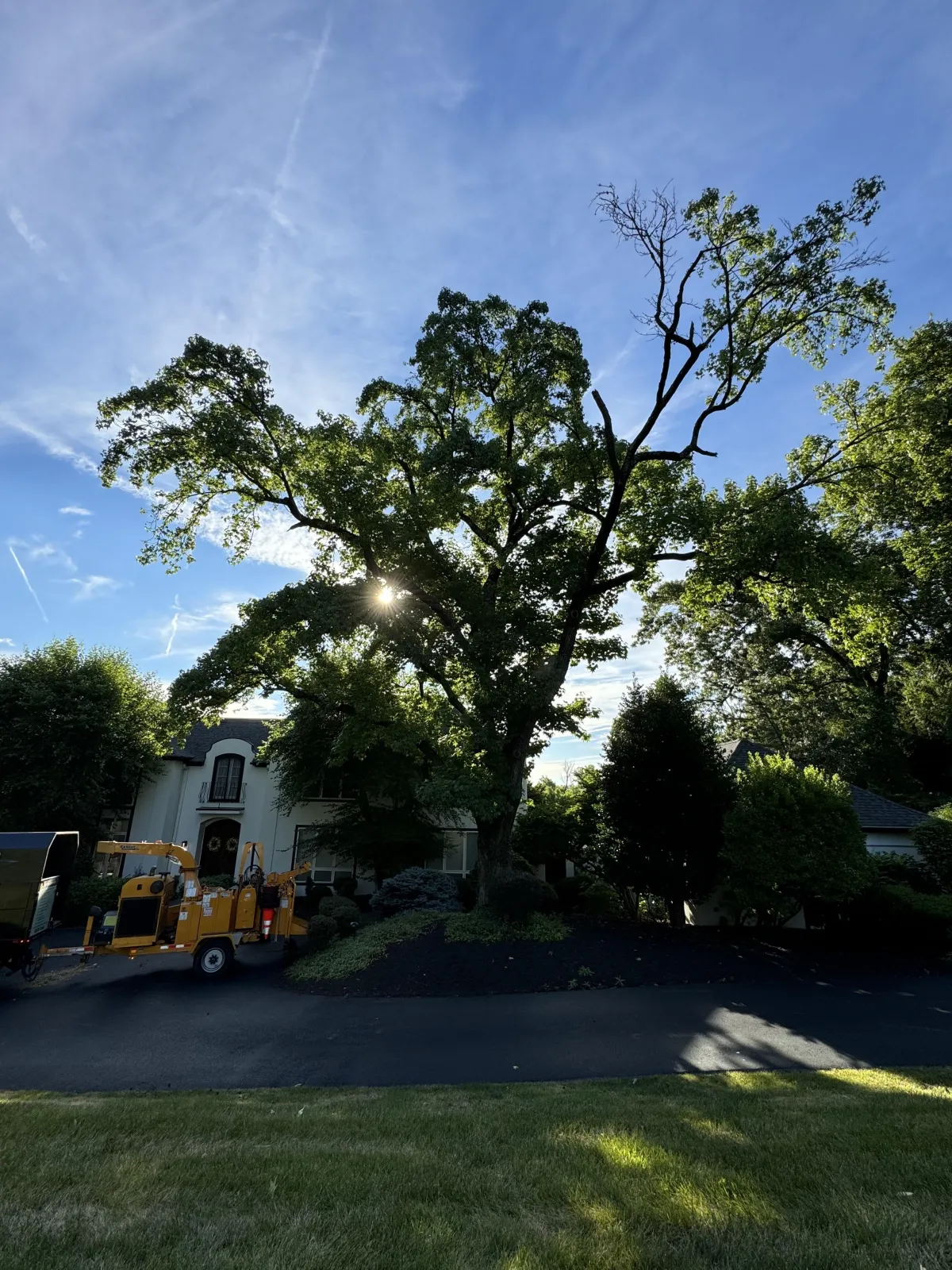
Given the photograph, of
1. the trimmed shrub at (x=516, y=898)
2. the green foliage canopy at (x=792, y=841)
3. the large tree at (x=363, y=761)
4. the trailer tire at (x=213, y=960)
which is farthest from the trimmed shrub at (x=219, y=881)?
the green foliage canopy at (x=792, y=841)

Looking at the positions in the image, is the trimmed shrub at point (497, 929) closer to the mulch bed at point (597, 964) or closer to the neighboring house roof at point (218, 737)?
the mulch bed at point (597, 964)

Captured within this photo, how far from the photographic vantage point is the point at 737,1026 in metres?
9.09

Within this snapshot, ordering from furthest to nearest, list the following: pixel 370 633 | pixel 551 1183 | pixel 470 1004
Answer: pixel 370 633, pixel 470 1004, pixel 551 1183

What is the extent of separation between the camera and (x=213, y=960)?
13047 millimetres

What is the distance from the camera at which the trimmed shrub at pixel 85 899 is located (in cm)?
1928

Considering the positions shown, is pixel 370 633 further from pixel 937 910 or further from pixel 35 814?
pixel 937 910

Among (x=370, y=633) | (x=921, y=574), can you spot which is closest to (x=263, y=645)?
(x=370, y=633)

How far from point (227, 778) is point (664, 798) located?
18.8 meters

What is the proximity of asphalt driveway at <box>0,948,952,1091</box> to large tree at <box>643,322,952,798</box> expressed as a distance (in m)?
8.77

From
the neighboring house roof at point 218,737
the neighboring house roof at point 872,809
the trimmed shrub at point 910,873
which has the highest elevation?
the neighboring house roof at point 218,737

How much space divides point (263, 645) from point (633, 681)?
402 inches

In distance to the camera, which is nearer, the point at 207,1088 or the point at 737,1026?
the point at 207,1088

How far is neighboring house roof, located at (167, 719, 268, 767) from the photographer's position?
25.9 m

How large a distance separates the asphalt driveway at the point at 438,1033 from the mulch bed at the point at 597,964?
0.51m
